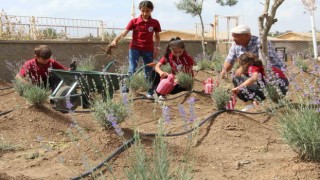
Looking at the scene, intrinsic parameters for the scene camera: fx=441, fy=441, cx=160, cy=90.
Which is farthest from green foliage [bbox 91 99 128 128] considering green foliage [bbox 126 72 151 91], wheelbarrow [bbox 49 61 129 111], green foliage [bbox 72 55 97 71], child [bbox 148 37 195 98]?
green foliage [bbox 72 55 97 71]

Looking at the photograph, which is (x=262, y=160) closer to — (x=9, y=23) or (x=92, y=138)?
(x=92, y=138)

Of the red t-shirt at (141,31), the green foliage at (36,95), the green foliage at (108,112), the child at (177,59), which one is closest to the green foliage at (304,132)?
the green foliage at (108,112)

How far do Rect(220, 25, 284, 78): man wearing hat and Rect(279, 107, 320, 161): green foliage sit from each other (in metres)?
2.20

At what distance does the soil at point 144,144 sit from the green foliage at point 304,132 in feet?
0.26

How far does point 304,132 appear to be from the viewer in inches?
115

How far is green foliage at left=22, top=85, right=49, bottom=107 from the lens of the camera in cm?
480

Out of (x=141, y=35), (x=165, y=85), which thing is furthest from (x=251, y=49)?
(x=141, y=35)

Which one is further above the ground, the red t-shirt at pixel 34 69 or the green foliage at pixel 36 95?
the red t-shirt at pixel 34 69

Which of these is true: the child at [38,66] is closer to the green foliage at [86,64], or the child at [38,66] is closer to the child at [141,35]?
the child at [141,35]

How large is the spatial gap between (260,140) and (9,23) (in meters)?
10.3

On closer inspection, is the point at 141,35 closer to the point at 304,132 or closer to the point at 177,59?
the point at 177,59

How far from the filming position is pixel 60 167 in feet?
10.8

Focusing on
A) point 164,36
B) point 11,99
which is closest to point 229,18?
point 164,36

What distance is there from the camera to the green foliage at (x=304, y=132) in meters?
2.87
